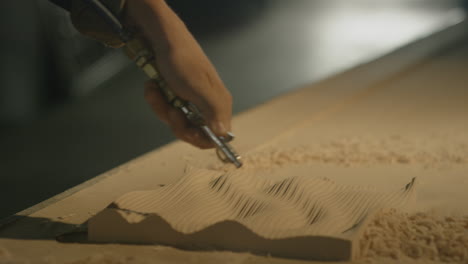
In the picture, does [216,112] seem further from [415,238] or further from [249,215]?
[415,238]

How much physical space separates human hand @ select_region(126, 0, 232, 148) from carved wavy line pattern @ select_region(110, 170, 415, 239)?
120 millimetres

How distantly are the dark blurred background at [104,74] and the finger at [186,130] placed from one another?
38.9 inches

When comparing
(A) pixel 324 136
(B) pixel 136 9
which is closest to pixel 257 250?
(B) pixel 136 9

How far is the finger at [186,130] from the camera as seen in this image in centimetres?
137

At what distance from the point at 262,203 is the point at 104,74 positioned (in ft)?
10.9

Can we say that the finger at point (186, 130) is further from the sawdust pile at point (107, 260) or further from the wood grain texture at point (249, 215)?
the sawdust pile at point (107, 260)

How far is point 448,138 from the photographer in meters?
1.89

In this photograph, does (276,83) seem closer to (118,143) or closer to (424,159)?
(118,143)

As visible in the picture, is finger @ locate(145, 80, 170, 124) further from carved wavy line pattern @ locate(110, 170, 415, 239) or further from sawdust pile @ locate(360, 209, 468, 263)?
sawdust pile @ locate(360, 209, 468, 263)

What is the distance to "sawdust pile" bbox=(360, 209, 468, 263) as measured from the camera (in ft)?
3.64

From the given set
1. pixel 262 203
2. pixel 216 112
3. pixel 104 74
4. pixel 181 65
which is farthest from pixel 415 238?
pixel 104 74

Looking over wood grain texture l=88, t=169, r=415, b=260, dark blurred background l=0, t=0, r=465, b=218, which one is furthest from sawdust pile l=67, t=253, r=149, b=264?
dark blurred background l=0, t=0, r=465, b=218

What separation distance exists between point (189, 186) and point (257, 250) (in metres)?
0.25

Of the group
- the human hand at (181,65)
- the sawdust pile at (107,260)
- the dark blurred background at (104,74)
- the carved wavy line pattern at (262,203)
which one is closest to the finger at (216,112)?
the human hand at (181,65)
